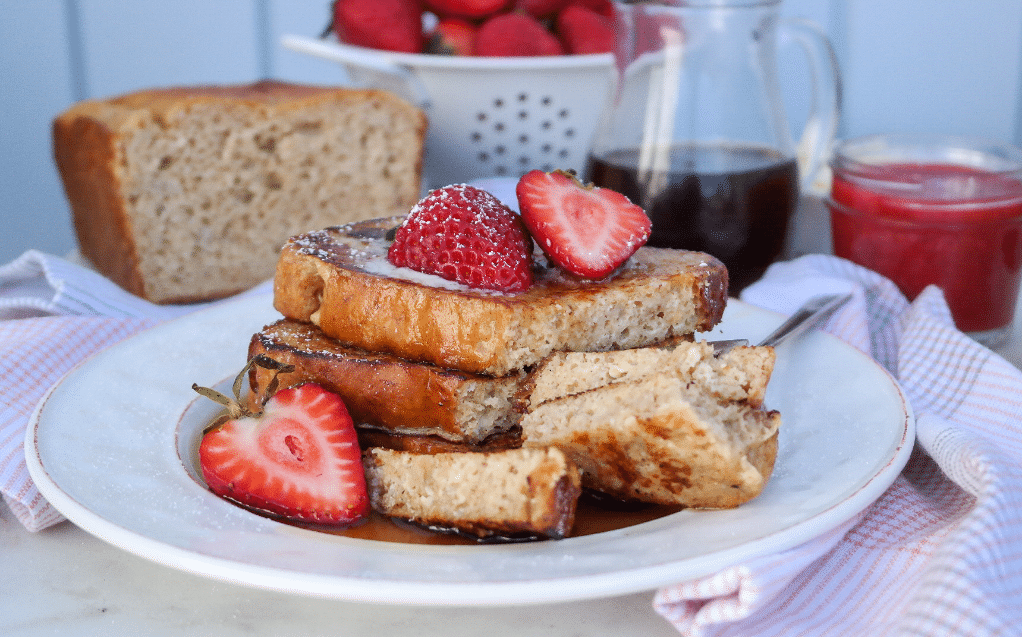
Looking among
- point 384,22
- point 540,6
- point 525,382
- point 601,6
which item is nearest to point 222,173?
point 384,22

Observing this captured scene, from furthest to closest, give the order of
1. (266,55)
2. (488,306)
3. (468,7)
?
(266,55), (468,7), (488,306)

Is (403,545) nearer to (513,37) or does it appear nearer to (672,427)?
(672,427)

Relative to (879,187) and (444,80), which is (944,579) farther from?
(444,80)

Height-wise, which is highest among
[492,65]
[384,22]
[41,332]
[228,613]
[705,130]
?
[384,22]

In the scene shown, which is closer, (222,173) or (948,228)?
(948,228)

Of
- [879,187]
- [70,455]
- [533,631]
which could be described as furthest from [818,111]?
[70,455]

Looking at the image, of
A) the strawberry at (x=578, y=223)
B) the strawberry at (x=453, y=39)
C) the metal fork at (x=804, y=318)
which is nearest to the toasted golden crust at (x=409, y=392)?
the strawberry at (x=578, y=223)

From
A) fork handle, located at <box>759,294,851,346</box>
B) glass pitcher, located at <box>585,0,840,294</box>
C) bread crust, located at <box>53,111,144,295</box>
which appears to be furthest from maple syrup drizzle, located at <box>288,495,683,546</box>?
bread crust, located at <box>53,111,144,295</box>
